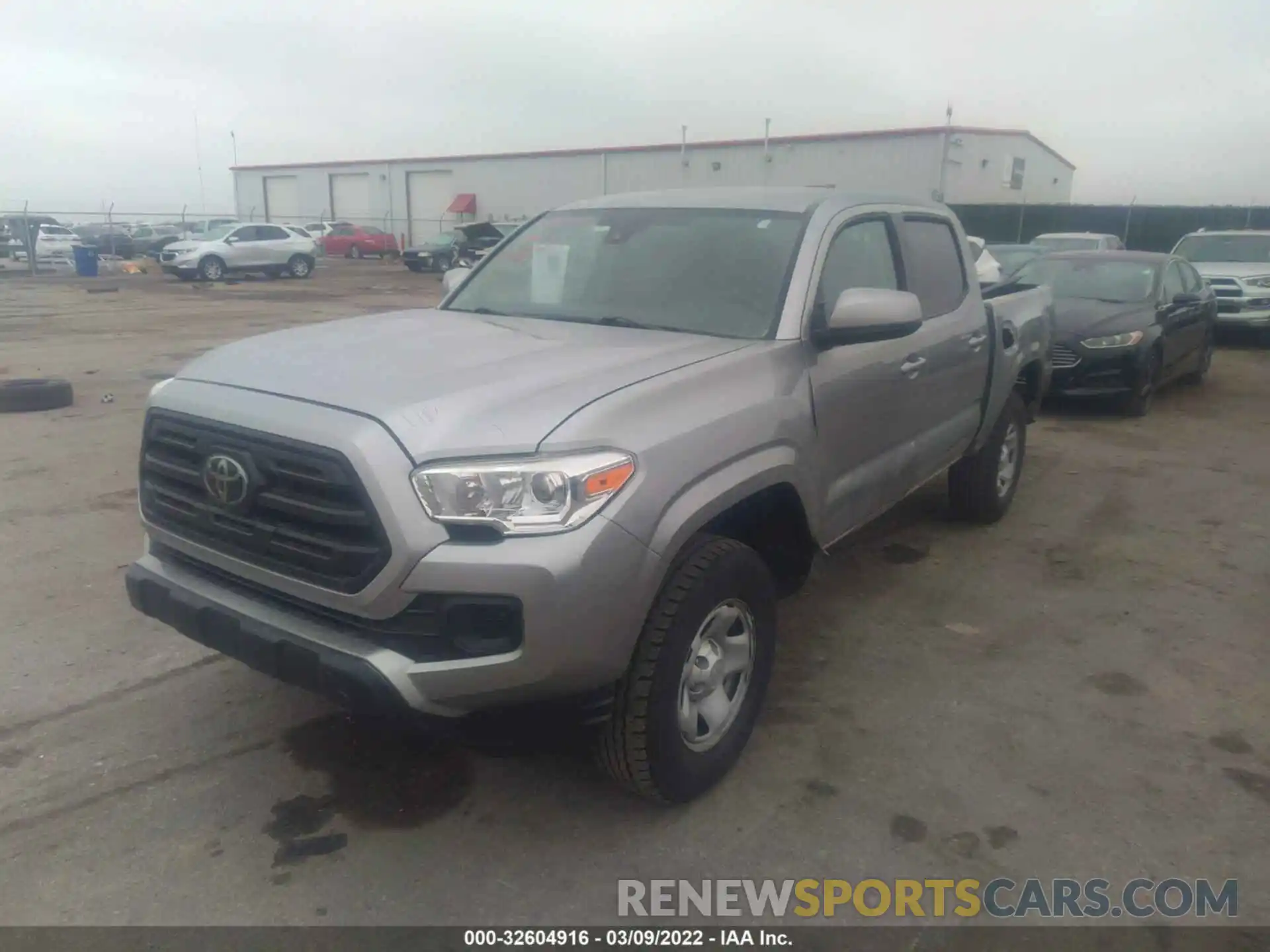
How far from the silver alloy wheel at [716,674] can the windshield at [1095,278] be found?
7953 millimetres

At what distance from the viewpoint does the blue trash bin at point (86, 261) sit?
28.9m

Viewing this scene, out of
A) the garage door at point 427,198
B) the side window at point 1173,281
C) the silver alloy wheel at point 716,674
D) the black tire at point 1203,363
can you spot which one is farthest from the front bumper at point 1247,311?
the garage door at point 427,198

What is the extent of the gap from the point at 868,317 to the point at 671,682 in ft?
4.78

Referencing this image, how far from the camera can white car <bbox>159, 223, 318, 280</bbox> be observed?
26875 mm

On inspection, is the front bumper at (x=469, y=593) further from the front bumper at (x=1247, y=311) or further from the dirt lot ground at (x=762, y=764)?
the front bumper at (x=1247, y=311)

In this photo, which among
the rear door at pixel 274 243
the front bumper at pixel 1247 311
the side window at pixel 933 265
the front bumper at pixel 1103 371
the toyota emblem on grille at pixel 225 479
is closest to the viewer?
the toyota emblem on grille at pixel 225 479

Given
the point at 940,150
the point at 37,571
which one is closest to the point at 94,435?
the point at 37,571

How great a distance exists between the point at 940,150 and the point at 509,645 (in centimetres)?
3658

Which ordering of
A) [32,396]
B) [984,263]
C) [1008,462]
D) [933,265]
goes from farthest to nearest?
[984,263] → [32,396] → [1008,462] → [933,265]

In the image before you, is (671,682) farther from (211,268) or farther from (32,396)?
(211,268)

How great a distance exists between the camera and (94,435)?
25.7 ft

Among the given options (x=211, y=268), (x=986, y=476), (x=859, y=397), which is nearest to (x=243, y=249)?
(x=211, y=268)

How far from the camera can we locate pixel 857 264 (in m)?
4.13

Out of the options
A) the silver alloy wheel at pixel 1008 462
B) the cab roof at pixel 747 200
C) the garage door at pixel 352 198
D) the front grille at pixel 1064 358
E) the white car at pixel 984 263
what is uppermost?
the garage door at pixel 352 198
